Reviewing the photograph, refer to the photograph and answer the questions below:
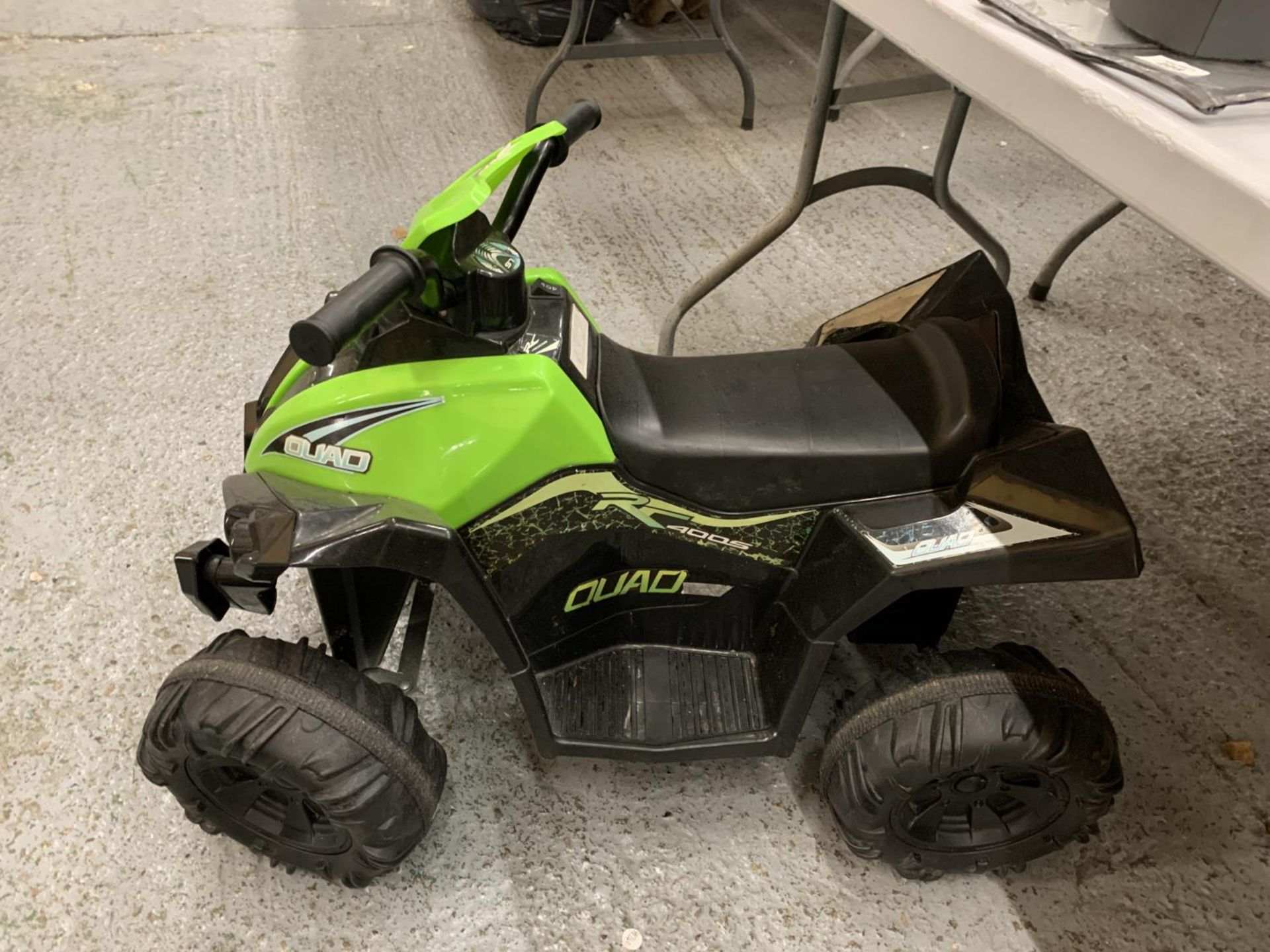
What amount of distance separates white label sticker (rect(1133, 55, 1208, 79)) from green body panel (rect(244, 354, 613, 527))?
21.1 inches

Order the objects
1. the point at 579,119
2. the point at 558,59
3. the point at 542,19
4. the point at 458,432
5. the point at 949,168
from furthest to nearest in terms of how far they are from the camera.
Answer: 1. the point at 542,19
2. the point at 558,59
3. the point at 949,168
4. the point at 579,119
5. the point at 458,432

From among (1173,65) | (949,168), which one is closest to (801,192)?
(949,168)

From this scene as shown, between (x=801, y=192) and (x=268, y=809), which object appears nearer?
(x=268, y=809)

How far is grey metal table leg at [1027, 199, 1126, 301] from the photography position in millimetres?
1738

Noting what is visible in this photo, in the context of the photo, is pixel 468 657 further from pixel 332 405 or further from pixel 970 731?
pixel 970 731

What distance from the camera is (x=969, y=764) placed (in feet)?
2.87

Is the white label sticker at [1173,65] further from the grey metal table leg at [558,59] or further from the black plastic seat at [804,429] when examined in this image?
the grey metal table leg at [558,59]

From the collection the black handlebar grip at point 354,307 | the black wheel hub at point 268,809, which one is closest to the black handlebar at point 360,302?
the black handlebar grip at point 354,307

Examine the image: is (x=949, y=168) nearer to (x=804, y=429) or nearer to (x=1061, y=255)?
(x=1061, y=255)

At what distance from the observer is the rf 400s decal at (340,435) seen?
2.60ft

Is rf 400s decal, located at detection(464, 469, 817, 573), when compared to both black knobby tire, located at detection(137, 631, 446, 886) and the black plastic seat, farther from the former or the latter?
black knobby tire, located at detection(137, 631, 446, 886)

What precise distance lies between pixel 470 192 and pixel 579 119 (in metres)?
0.27

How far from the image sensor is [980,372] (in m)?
0.89

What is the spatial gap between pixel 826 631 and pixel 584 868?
0.41 metres
